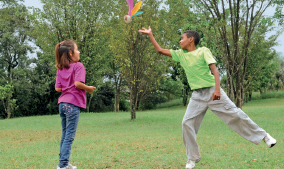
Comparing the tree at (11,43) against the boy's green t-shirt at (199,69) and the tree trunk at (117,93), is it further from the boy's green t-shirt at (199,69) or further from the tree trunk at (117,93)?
the boy's green t-shirt at (199,69)

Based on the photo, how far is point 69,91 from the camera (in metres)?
3.83

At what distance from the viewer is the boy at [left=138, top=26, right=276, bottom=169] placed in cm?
389

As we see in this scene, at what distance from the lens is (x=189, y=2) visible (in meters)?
13.9

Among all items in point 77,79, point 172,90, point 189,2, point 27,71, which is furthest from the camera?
point 172,90

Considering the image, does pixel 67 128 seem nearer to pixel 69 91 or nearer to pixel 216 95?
pixel 69 91

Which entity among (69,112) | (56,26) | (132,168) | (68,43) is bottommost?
(132,168)

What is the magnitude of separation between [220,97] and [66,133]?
2246 millimetres

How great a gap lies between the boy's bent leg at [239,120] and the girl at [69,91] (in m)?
1.88

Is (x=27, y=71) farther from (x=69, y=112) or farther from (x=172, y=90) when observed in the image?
(x=69, y=112)

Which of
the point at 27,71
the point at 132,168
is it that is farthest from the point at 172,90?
the point at 132,168

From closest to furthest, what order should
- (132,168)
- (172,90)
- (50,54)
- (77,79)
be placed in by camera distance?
(77,79) → (132,168) → (50,54) → (172,90)

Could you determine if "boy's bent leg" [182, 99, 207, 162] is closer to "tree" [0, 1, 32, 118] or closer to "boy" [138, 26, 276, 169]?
"boy" [138, 26, 276, 169]

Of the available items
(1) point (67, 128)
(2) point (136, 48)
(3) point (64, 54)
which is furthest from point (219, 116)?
(2) point (136, 48)

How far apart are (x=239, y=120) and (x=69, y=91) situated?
8.11 feet
